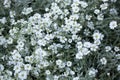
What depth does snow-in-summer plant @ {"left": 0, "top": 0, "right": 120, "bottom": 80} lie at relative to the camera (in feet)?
10.6

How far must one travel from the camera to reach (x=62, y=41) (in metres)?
3.35

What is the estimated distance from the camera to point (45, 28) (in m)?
3.46

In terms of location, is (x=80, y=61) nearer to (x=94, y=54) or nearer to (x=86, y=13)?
(x=94, y=54)

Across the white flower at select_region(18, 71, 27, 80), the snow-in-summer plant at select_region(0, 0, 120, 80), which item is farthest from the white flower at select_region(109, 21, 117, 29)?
the white flower at select_region(18, 71, 27, 80)

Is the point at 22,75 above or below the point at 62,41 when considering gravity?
below

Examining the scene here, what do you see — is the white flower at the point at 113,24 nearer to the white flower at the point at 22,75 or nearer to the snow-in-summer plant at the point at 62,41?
the snow-in-summer plant at the point at 62,41

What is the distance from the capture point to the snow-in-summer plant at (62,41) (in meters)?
3.24

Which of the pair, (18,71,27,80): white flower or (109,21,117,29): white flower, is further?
(109,21,117,29): white flower

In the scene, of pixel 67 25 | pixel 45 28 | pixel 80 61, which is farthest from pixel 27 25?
pixel 80 61

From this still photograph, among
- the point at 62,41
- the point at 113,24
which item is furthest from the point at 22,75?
the point at 113,24

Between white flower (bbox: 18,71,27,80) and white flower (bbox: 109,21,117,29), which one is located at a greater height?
white flower (bbox: 109,21,117,29)

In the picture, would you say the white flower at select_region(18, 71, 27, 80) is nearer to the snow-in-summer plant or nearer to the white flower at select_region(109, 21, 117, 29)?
the snow-in-summer plant

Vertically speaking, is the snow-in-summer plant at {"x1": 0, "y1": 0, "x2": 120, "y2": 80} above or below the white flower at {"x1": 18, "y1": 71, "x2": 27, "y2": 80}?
above

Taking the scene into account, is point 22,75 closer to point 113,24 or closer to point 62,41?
point 62,41
